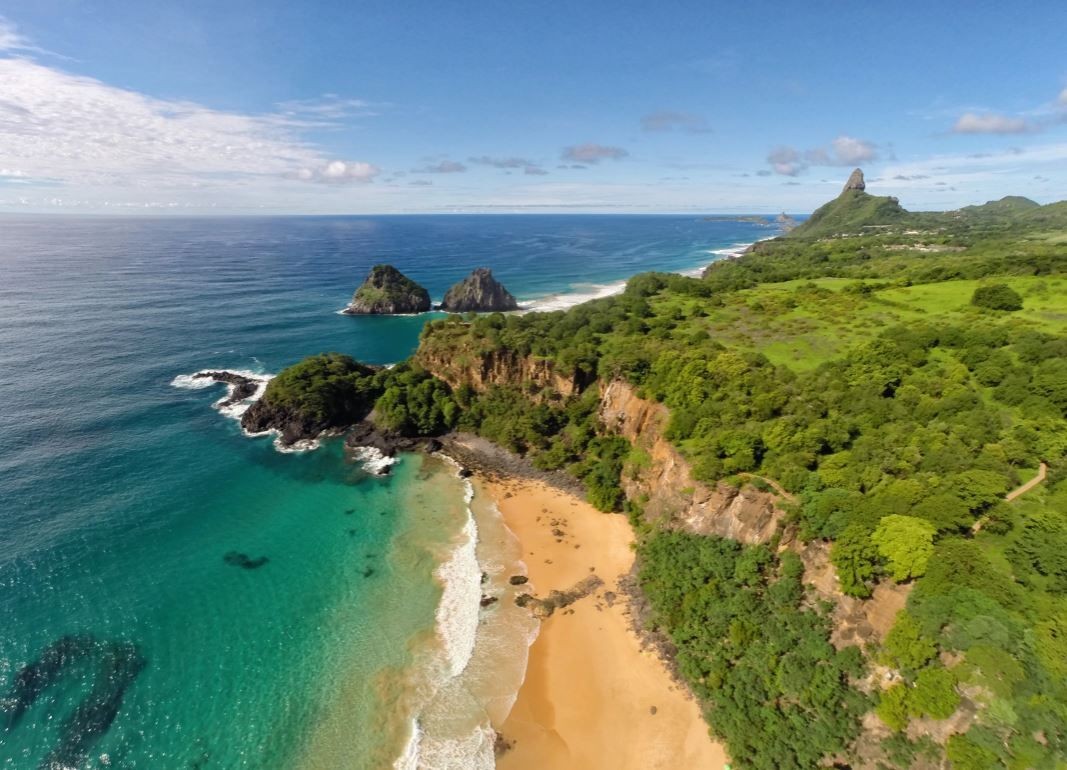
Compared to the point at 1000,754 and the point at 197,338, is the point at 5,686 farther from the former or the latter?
the point at 197,338

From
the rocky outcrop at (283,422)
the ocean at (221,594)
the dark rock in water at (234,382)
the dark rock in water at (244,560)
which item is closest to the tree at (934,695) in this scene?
the ocean at (221,594)

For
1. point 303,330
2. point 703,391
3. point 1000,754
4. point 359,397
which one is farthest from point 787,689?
point 303,330

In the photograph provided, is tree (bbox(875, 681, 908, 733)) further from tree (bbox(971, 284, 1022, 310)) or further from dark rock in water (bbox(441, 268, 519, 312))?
dark rock in water (bbox(441, 268, 519, 312))

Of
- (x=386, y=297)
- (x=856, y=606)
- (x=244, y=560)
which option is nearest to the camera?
(x=856, y=606)

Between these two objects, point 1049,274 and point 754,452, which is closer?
point 754,452

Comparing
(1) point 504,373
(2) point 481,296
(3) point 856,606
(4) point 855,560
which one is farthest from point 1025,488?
(2) point 481,296

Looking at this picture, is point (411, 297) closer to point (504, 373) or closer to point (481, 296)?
point (481, 296)
